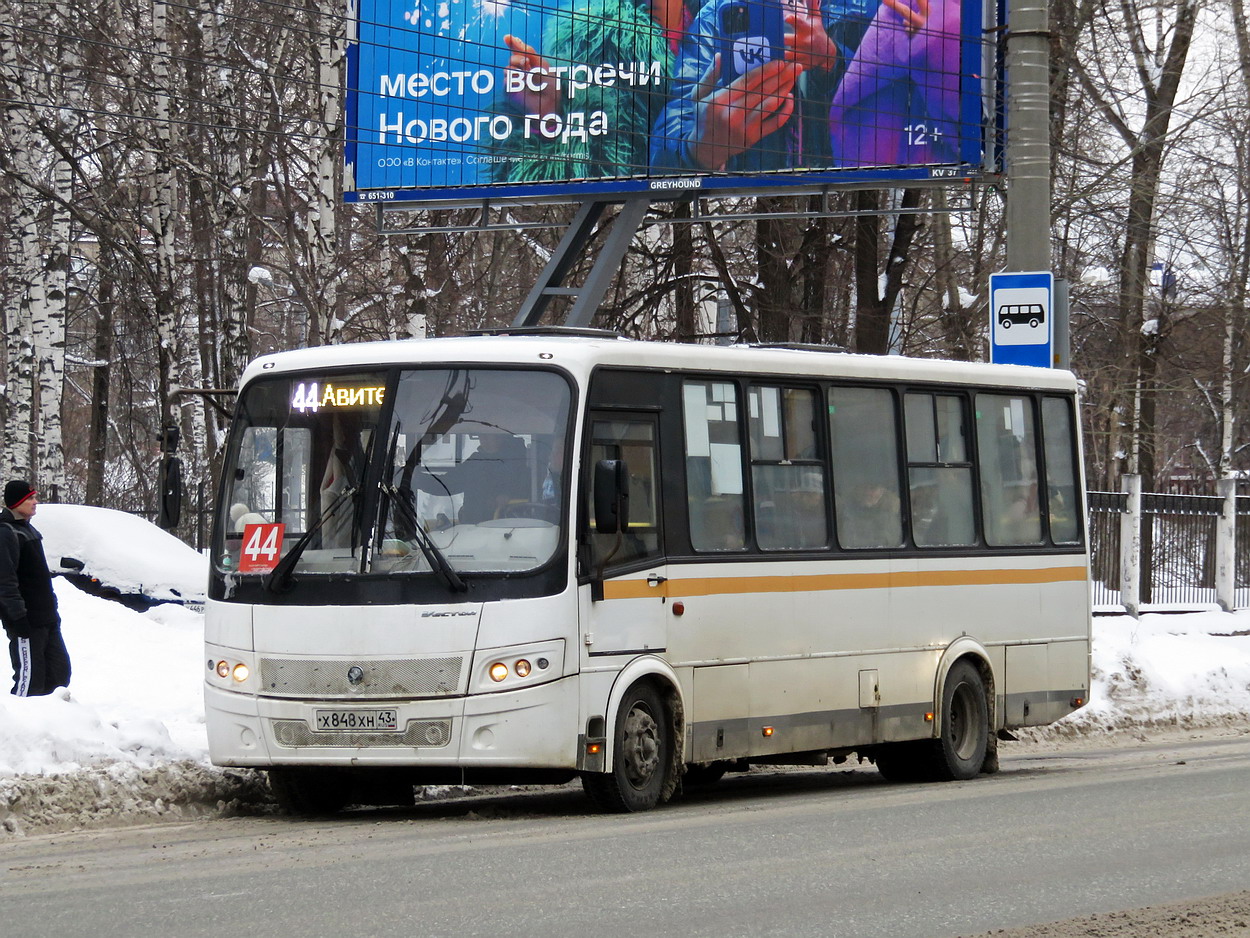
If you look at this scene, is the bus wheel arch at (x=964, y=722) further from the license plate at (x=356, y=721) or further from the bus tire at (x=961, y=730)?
the license plate at (x=356, y=721)

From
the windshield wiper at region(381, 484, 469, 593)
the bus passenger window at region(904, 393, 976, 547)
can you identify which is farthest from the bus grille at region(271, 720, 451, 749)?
the bus passenger window at region(904, 393, 976, 547)

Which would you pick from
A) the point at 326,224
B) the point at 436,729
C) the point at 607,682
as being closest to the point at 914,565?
the point at 607,682

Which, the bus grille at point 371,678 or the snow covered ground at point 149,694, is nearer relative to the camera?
the bus grille at point 371,678

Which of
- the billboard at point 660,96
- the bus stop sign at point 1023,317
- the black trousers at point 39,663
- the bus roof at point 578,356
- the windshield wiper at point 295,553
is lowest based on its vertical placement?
the black trousers at point 39,663

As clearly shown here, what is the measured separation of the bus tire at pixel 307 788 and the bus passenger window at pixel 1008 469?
16.6ft

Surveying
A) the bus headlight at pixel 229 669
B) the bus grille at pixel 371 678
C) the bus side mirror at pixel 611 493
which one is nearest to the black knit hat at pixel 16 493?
the bus headlight at pixel 229 669

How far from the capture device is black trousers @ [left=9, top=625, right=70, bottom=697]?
1272 centimetres

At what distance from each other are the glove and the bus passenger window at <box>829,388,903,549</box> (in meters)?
5.18

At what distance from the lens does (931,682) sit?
13.4 meters

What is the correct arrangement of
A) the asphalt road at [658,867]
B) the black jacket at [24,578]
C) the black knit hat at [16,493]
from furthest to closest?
the black knit hat at [16,493], the black jacket at [24,578], the asphalt road at [658,867]

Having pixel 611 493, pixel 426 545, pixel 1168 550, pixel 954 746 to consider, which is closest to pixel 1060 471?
pixel 954 746

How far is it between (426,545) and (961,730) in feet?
16.3

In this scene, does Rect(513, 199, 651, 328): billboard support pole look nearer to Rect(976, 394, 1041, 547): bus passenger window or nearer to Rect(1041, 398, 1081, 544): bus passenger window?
Rect(1041, 398, 1081, 544): bus passenger window

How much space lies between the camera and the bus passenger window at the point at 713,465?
11.6 m
